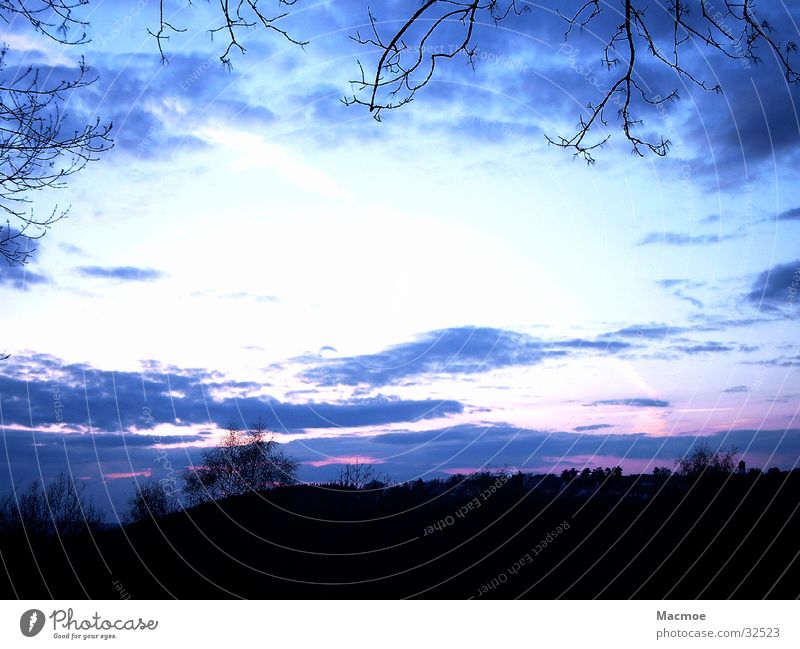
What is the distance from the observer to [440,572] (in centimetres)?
2130

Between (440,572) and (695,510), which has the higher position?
(695,510)

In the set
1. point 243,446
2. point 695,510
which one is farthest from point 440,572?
point 243,446

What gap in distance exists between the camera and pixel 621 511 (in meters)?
19.7

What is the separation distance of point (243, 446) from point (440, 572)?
31.7 m

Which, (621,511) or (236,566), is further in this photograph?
(236,566)

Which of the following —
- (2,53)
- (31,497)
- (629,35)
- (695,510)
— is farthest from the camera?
(31,497)

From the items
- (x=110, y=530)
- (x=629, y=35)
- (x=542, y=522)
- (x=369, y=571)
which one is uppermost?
(x=629, y=35)
